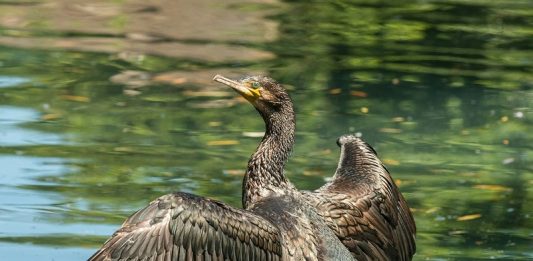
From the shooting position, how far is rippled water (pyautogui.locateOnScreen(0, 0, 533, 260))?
1072 centimetres

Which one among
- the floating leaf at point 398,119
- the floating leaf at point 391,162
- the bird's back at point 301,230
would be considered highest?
the bird's back at point 301,230

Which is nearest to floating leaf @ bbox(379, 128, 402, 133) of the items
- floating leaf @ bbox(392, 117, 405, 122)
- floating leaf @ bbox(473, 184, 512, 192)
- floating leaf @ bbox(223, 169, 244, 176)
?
floating leaf @ bbox(392, 117, 405, 122)

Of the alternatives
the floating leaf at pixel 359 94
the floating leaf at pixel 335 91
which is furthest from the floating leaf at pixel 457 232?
the floating leaf at pixel 335 91

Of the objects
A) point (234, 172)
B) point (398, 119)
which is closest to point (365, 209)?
point (234, 172)

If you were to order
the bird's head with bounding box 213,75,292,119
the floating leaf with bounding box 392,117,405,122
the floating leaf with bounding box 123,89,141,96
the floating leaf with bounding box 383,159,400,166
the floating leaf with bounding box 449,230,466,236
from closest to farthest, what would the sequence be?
the bird's head with bounding box 213,75,292,119 < the floating leaf with bounding box 449,230,466,236 < the floating leaf with bounding box 383,159,400,166 < the floating leaf with bounding box 392,117,405,122 < the floating leaf with bounding box 123,89,141,96

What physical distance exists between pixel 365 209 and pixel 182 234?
192 cm

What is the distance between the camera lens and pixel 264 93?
26.7ft

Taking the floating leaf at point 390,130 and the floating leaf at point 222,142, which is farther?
the floating leaf at point 390,130

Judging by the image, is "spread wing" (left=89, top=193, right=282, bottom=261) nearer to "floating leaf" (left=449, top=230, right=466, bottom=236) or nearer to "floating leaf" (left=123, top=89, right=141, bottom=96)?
"floating leaf" (left=449, top=230, right=466, bottom=236)

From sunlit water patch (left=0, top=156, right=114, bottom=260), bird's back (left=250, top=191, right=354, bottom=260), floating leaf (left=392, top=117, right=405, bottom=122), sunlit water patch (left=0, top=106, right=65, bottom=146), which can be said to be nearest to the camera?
bird's back (left=250, top=191, right=354, bottom=260)

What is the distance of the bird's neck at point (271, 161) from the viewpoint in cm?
792

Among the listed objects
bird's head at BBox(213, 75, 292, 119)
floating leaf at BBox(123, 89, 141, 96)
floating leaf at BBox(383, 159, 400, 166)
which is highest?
bird's head at BBox(213, 75, 292, 119)

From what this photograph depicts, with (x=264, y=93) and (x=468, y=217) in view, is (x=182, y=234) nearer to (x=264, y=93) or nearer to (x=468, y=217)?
(x=264, y=93)

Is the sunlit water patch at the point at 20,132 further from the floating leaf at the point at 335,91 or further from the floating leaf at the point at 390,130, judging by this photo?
the floating leaf at the point at 335,91
